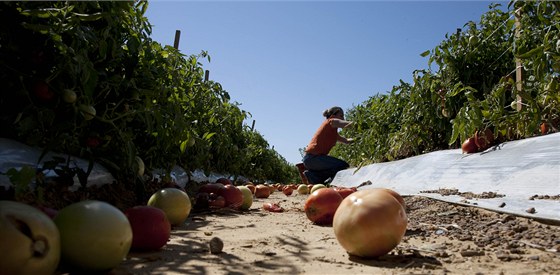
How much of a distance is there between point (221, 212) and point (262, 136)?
9.48 metres

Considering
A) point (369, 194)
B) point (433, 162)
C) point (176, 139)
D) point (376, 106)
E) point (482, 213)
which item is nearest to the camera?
point (369, 194)

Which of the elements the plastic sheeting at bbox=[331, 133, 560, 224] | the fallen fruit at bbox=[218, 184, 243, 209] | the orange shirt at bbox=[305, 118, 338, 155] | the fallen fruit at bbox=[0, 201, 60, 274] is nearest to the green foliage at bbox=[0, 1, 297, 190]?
the fallen fruit at bbox=[218, 184, 243, 209]

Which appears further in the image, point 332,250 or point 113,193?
point 113,193

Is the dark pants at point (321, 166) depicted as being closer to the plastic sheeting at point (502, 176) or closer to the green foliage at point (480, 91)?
the green foliage at point (480, 91)

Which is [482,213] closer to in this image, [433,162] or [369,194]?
[369,194]

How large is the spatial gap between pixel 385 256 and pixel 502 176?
2.33 metres

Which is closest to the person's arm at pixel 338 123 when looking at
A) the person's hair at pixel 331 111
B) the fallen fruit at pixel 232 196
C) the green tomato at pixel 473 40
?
the person's hair at pixel 331 111

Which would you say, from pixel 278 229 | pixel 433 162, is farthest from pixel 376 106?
pixel 278 229

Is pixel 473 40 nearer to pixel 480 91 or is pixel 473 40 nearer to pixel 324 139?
pixel 480 91

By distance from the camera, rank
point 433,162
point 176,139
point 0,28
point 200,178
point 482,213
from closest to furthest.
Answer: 1. point 0,28
2. point 482,213
3. point 176,139
4. point 433,162
5. point 200,178

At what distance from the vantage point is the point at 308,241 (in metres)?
2.29

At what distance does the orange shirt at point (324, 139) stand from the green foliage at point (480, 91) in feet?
2.02

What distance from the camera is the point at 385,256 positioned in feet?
6.07

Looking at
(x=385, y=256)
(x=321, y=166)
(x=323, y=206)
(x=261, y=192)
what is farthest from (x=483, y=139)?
(x=321, y=166)
